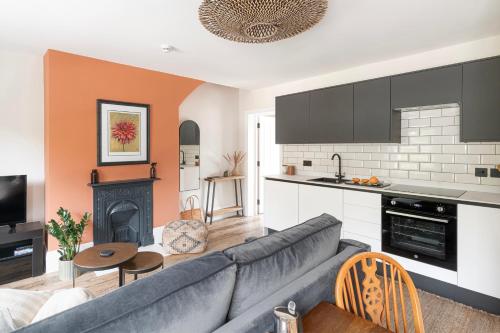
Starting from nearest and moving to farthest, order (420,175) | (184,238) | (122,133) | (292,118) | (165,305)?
(165,305) → (420,175) → (184,238) → (122,133) → (292,118)

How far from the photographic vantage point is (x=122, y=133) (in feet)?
12.3

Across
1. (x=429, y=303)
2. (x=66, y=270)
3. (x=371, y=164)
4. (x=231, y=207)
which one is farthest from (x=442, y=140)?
(x=66, y=270)

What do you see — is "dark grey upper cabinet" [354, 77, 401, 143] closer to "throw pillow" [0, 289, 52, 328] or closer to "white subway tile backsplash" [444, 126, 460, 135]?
"white subway tile backsplash" [444, 126, 460, 135]

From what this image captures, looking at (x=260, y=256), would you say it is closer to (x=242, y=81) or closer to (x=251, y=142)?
(x=242, y=81)

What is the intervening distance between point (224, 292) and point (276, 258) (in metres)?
0.33

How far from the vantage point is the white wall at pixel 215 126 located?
5082mm

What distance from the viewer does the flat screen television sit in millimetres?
2998

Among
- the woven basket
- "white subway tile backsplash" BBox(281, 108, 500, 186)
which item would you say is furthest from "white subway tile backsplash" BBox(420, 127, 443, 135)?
the woven basket

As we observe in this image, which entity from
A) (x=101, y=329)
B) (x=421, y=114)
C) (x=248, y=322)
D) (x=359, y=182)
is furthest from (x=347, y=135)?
(x=101, y=329)

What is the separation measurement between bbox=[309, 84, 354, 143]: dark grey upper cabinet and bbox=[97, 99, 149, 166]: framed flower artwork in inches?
90.6

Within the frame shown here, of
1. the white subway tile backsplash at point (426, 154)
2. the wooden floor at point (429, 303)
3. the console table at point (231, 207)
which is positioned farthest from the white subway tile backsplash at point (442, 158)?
the console table at point (231, 207)

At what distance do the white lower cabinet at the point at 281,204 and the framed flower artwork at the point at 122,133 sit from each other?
182 centimetres

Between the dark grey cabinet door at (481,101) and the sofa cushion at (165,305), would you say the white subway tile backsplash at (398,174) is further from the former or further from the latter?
the sofa cushion at (165,305)

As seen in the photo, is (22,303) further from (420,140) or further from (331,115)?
(420,140)
